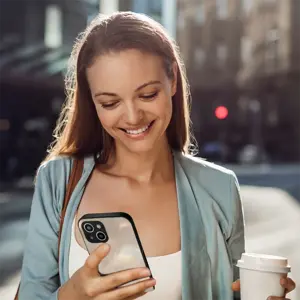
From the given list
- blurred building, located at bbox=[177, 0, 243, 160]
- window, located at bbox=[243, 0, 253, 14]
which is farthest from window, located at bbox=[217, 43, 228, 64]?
window, located at bbox=[243, 0, 253, 14]

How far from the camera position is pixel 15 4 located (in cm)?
136

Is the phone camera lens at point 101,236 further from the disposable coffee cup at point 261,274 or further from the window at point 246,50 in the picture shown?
the window at point 246,50

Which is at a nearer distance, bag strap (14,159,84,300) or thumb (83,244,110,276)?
thumb (83,244,110,276)

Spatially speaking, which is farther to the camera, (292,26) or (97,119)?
(292,26)

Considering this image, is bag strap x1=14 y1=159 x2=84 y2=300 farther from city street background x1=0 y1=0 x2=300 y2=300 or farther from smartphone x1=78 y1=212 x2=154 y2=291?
city street background x1=0 y1=0 x2=300 y2=300

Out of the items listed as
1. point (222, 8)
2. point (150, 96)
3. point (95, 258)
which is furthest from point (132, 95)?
point (222, 8)

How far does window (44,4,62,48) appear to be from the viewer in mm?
1308

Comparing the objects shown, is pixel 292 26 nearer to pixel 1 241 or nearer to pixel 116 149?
pixel 116 149

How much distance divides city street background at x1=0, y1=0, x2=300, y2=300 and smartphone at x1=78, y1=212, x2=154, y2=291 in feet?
1.51

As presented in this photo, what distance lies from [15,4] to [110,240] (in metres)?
0.78

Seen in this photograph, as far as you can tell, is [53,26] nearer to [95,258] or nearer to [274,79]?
[274,79]

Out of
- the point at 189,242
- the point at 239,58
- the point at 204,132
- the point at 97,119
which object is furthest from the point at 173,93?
the point at 239,58

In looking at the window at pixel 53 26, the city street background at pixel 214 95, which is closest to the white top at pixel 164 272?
the city street background at pixel 214 95

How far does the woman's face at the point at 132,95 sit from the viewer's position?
848mm
